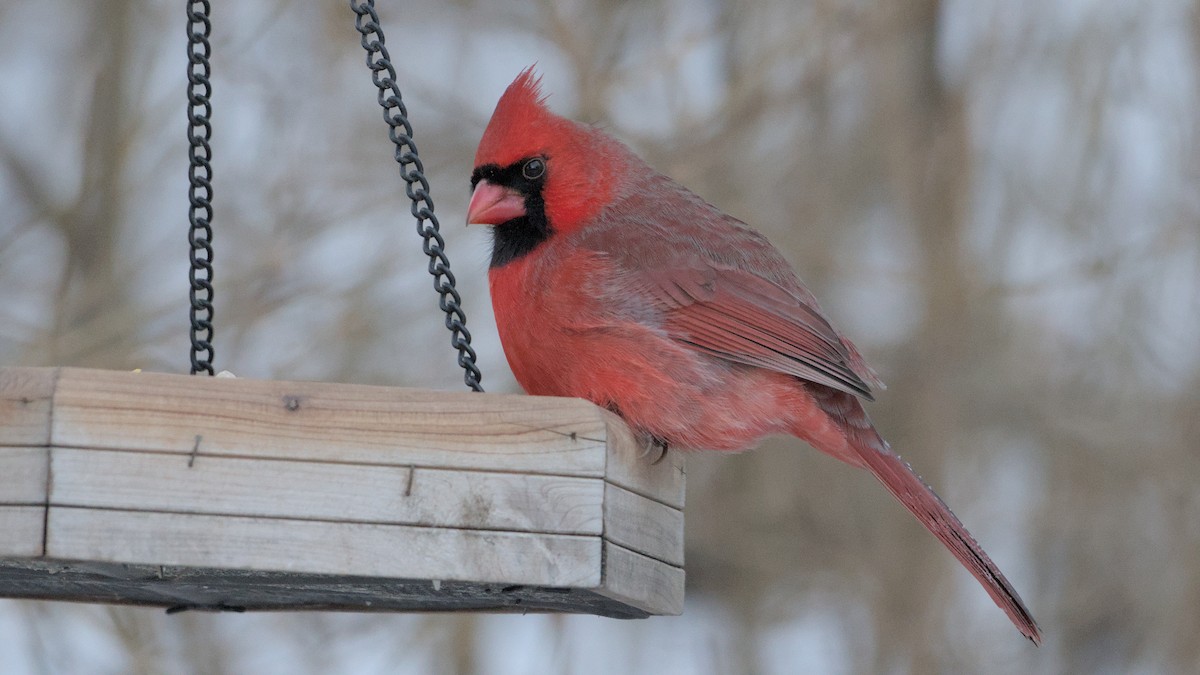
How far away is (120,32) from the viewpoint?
5.59m

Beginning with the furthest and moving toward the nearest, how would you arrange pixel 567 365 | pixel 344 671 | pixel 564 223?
pixel 344 671 < pixel 564 223 < pixel 567 365

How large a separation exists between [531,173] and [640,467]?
2.87ft

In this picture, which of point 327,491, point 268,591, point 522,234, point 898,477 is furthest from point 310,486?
point 898,477

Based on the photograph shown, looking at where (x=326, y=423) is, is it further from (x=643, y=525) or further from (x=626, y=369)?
(x=626, y=369)

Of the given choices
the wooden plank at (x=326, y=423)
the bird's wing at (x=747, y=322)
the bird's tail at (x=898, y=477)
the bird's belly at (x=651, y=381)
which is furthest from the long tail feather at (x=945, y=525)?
the wooden plank at (x=326, y=423)

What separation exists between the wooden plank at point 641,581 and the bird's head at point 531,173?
828mm

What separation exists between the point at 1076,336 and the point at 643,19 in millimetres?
1888

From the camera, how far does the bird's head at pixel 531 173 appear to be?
302cm

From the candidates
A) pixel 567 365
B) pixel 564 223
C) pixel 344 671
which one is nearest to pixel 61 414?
pixel 567 365

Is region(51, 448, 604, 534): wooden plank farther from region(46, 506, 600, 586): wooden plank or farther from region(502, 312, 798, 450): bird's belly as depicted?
region(502, 312, 798, 450): bird's belly

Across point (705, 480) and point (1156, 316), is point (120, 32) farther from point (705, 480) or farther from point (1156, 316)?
point (1156, 316)

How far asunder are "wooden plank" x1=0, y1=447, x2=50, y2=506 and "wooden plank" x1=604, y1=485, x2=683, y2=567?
77cm

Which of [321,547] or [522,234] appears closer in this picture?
[321,547]

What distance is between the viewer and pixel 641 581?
2.37 metres
